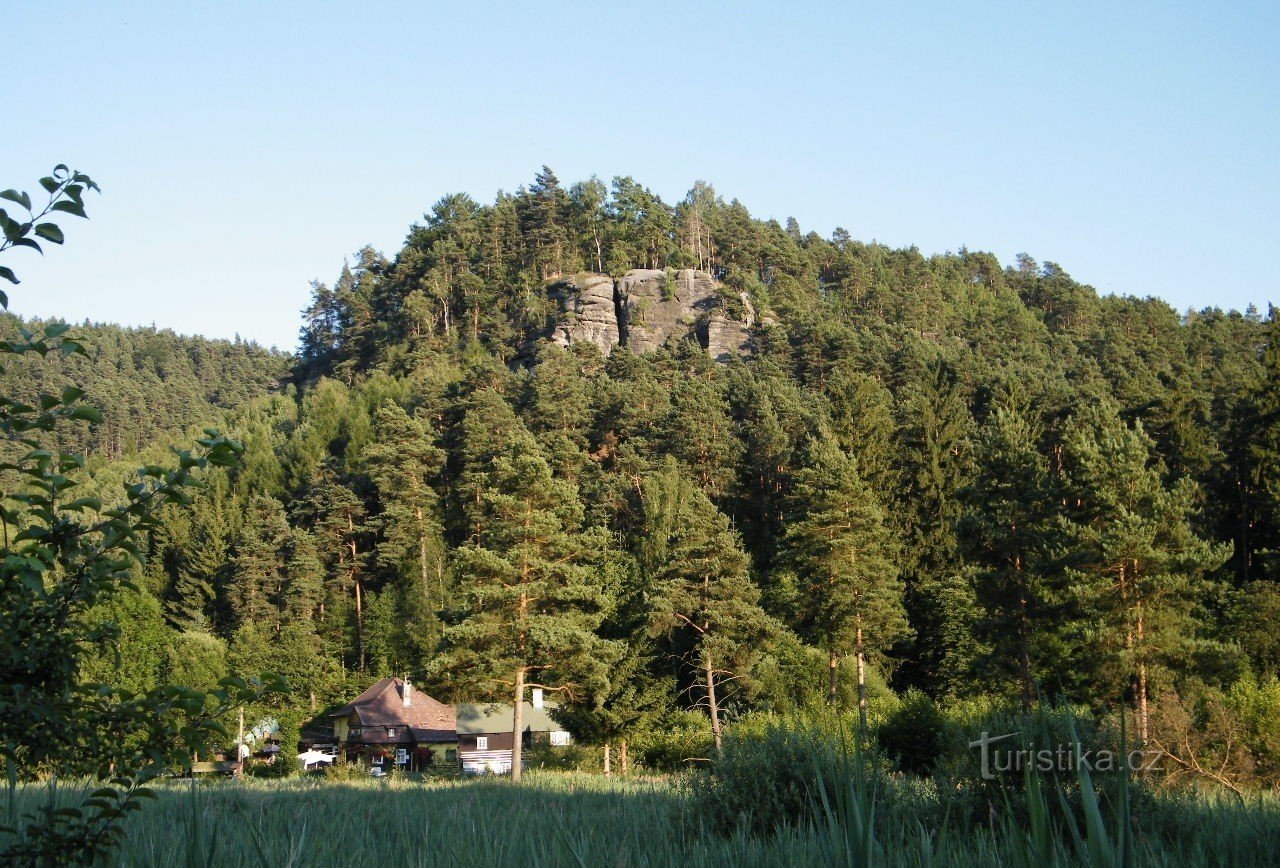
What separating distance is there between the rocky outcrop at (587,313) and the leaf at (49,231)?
79.3 meters

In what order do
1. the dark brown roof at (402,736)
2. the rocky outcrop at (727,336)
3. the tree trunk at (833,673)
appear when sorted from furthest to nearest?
the rocky outcrop at (727,336), the dark brown roof at (402,736), the tree trunk at (833,673)

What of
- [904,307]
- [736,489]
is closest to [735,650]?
[736,489]

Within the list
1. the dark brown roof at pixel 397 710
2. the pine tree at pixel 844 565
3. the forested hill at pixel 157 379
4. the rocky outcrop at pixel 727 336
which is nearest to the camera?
the pine tree at pixel 844 565

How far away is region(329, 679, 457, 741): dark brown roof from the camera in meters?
45.8

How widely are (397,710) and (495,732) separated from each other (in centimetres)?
581

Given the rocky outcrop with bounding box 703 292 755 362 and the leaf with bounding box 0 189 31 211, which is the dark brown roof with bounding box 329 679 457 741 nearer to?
the rocky outcrop with bounding box 703 292 755 362

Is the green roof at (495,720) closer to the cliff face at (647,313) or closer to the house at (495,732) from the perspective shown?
the house at (495,732)

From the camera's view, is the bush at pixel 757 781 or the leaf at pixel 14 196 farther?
the bush at pixel 757 781

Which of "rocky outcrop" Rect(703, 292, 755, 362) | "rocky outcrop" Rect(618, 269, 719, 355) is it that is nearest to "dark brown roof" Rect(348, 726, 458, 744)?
"rocky outcrop" Rect(703, 292, 755, 362)

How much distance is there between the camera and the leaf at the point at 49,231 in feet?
10.9

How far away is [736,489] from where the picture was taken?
186ft

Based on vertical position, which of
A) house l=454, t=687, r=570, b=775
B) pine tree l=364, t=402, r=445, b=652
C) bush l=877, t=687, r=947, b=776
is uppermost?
pine tree l=364, t=402, r=445, b=652

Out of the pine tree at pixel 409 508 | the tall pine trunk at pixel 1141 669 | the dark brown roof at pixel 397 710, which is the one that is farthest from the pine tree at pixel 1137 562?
the pine tree at pixel 409 508

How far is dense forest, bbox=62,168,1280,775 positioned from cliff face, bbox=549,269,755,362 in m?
0.39
